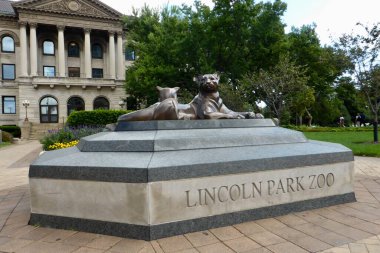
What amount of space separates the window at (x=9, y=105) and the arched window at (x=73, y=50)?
1041 centimetres

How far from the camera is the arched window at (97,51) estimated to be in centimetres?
4741

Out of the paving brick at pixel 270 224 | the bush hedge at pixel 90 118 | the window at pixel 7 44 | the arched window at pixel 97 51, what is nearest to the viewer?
the paving brick at pixel 270 224

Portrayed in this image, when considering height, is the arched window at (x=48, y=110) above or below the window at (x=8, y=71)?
below

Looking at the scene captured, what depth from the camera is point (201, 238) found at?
368cm

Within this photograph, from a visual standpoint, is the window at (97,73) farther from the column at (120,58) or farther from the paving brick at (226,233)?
the paving brick at (226,233)

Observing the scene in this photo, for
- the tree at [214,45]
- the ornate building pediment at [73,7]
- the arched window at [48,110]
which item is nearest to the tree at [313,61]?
the tree at [214,45]

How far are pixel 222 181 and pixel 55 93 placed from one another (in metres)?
42.6

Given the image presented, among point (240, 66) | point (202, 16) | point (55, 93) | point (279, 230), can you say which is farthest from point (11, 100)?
point (279, 230)

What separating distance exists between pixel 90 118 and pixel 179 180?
20846 millimetres

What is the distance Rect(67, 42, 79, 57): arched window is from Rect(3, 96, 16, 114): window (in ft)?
34.2

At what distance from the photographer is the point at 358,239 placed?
3.63 m

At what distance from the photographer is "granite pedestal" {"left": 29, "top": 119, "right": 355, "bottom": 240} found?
12.1ft

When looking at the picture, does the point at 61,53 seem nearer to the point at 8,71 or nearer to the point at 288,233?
the point at 8,71

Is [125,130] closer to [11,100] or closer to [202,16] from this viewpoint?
[202,16]
